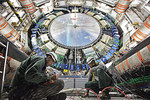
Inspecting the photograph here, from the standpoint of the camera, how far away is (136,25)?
550cm

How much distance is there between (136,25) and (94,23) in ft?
8.75

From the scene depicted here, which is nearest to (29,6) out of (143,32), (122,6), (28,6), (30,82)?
(28,6)

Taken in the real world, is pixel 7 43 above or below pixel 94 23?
below

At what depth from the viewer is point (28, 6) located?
20.5 feet

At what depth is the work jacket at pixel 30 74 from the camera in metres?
1.19

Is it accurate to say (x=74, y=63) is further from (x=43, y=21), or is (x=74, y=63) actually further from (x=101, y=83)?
(x=101, y=83)

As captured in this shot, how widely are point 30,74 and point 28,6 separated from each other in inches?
251

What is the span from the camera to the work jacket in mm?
1189

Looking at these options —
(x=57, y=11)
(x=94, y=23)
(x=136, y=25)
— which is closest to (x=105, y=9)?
(x=94, y=23)

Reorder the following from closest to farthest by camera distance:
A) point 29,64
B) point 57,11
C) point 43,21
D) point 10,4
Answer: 1. point 29,64
2. point 10,4
3. point 43,21
4. point 57,11

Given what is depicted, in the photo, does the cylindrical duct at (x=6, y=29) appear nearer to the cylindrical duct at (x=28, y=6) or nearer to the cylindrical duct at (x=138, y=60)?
the cylindrical duct at (x=28, y=6)

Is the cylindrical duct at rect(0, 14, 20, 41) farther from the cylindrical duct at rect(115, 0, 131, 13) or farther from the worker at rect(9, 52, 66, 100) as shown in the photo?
the cylindrical duct at rect(115, 0, 131, 13)

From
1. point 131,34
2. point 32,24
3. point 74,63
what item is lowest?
point 74,63

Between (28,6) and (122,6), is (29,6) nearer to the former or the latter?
(28,6)
